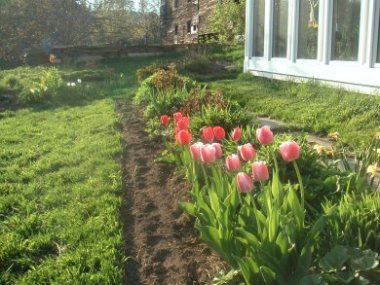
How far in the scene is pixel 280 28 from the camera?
11.8 meters

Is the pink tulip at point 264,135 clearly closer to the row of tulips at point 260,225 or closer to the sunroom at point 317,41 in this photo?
the row of tulips at point 260,225

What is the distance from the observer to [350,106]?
720 centimetres

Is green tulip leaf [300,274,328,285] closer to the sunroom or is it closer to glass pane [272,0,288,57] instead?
the sunroom

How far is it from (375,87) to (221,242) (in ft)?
20.3

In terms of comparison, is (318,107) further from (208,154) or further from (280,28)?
(208,154)

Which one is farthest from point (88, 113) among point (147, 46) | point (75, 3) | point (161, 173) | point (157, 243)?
point (75, 3)

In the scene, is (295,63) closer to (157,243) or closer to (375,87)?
(375,87)

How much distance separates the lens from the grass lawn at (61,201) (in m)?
3.24

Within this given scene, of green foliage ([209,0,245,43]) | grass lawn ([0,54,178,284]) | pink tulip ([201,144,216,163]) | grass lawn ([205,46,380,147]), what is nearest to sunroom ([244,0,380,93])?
grass lawn ([205,46,380,147])

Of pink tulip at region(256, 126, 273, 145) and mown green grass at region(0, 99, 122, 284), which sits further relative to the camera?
mown green grass at region(0, 99, 122, 284)

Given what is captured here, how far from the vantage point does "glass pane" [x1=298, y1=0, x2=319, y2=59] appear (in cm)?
1015

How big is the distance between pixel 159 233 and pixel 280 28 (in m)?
8.96

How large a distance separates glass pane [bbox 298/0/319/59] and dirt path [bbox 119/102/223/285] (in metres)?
5.80

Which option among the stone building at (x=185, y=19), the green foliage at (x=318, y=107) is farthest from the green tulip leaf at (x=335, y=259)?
the stone building at (x=185, y=19)
